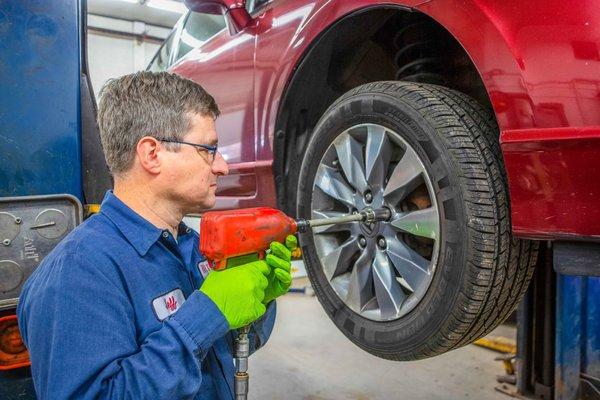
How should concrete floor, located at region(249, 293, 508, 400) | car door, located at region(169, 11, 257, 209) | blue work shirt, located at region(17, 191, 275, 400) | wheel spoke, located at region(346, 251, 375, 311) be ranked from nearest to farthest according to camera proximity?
blue work shirt, located at region(17, 191, 275, 400) → wheel spoke, located at region(346, 251, 375, 311) → car door, located at region(169, 11, 257, 209) → concrete floor, located at region(249, 293, 508, 400)

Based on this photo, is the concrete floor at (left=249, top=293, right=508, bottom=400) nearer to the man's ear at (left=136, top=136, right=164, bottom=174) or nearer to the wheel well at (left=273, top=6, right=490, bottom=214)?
the wheel well at (left=273, top=6, right=490, bottom=214)

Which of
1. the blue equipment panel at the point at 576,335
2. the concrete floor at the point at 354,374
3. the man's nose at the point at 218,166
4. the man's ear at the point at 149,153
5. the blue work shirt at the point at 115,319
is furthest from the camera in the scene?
the concrete floor at the point at 354,374

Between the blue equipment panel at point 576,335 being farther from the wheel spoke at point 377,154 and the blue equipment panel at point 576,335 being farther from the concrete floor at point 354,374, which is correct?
Result: the wheel spoke at point 377,154

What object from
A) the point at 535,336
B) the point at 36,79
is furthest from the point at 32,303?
the point at 535,336

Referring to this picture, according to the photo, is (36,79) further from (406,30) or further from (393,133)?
(406,30)

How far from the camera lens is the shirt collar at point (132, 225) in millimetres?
1007

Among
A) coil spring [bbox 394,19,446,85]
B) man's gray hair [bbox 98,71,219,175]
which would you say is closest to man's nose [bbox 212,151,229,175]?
man's gray hair [bbox 98,71,219,175]

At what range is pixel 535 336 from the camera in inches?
109

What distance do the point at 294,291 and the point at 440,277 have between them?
13.3 feet

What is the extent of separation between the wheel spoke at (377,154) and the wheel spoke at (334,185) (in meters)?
0.10

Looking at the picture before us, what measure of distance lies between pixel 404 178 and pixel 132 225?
0.69 meters

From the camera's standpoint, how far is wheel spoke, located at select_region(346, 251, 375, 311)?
1.39 meters

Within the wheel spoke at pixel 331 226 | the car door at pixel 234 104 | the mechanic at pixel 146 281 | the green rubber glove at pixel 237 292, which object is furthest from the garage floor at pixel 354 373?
the green rubber glove at pixel 237 292

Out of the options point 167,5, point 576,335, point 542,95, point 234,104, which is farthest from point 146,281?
point 167,5
